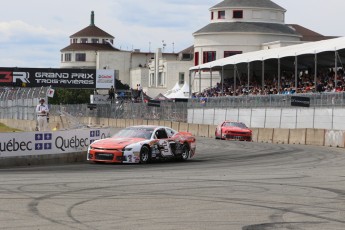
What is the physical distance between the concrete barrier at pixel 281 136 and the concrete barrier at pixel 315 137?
2132 millimetres

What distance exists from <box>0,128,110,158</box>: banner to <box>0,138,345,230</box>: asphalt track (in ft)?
3.51

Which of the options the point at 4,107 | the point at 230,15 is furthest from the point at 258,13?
the point at 4,107

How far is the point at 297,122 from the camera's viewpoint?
47281 millimetres

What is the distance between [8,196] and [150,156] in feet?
37.7

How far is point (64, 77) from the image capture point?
8562 cm

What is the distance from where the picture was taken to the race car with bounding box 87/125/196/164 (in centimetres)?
2608

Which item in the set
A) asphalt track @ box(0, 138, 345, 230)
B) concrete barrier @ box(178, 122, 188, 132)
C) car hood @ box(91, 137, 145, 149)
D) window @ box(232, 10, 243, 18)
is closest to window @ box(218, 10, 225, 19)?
window @ box(232, 10, 243, 18)

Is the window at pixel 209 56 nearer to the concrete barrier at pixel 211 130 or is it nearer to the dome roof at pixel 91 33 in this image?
the concrete barrier at pixel 211 130

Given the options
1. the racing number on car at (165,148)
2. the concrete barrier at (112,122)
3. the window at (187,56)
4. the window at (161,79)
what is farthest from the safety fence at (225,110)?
the window at (187,56)

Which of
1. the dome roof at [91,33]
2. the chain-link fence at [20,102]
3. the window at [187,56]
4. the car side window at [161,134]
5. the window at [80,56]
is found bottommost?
the car side window at [161,134]

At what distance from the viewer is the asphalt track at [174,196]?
41.3ft

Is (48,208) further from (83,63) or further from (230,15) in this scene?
(83,63)

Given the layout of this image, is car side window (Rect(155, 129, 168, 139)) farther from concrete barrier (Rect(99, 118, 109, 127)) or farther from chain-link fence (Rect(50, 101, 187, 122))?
concrete barrier (Rect(99, 118, 109, 127))

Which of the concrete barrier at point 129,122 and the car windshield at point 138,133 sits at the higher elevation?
the car windshield at point 138,133
